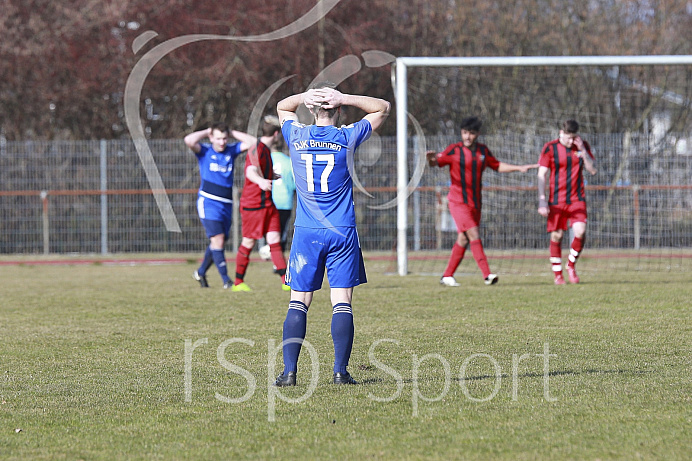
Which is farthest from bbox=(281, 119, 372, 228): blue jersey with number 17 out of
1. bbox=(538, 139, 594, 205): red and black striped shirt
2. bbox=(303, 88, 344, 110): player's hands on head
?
bbox=(538, 139, 594, 205): red and black striped shirt

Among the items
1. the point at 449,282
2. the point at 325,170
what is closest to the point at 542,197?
the point at 449,282

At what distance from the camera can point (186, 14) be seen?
25094 millimetres

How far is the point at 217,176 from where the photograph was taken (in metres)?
11.9

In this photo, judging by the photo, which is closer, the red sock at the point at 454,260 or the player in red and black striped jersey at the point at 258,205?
the player in red and black striped jersey at the point at 258,205

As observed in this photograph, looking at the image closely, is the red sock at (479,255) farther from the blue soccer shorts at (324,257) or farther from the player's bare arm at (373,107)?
the blue soccer shorts at (324,257)

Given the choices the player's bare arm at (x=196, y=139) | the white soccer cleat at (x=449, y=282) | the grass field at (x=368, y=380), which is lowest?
the grass field at (x=368, y=380)

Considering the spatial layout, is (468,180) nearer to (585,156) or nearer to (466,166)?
(466,166)

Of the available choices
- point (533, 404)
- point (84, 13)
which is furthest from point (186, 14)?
point (533, 404)

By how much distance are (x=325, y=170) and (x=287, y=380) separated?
4.11ft

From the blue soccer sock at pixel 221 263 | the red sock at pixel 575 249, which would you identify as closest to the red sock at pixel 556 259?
the red sock at pixel 575 249

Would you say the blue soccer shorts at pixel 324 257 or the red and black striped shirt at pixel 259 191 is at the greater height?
the red and black striped shirt at pixel 259 191

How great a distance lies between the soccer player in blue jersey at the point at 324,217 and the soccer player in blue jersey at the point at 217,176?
6134 millimetres

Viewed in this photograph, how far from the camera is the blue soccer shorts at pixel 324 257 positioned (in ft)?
18.2

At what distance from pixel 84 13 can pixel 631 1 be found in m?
14.6
